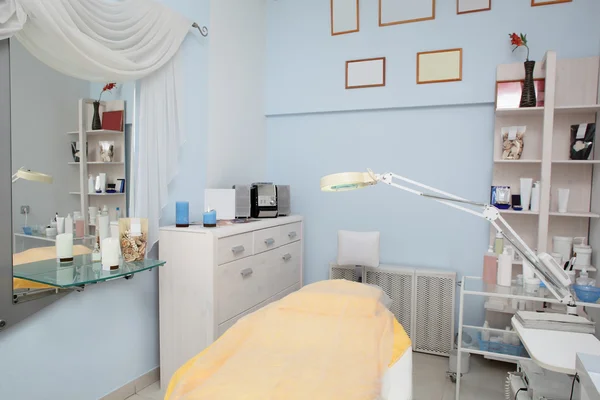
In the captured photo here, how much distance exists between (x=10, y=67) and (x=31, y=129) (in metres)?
0.28

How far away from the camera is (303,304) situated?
191cm

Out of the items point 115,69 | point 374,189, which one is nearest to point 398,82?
point 374,189

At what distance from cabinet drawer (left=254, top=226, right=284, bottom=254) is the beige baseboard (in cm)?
104

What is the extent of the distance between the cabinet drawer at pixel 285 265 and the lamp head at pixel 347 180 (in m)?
1.63

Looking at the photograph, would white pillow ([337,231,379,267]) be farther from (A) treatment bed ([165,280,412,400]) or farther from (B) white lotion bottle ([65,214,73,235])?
(B) white lotion bottle ([65,214,73,235])

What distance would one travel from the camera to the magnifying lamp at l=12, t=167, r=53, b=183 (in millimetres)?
1846

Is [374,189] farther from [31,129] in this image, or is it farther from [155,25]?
[31,129]

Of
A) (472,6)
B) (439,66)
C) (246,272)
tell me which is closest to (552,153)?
(439,66)

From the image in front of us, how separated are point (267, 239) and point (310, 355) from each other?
153cm

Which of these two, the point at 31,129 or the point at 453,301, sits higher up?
the point at 31,129

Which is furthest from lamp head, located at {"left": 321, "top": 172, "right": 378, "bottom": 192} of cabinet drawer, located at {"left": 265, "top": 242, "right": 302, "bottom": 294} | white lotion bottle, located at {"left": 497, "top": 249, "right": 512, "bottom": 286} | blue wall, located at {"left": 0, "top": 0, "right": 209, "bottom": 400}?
cabinet drawer, located at {"left": 265, "top": 242, "right": 302, "bottom": 294}

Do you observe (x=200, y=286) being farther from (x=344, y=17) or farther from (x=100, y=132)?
(x=344, y=17)

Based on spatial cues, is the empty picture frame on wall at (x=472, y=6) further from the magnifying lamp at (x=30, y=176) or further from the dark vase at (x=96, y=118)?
the magnifying lamp at (x=30, y=176)

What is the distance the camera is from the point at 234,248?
2590 millimetres
